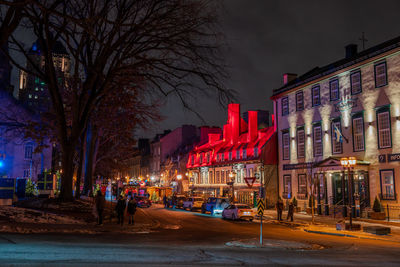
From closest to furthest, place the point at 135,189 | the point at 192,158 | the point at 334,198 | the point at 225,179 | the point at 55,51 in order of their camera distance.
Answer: the point at 55,51 < the point at 334,198 < the point at 225,179 < the point at 192,158 < the point at 135,189

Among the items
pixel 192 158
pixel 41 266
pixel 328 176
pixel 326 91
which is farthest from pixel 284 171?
pixel 41 266

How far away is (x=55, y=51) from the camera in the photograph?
24.3 metres

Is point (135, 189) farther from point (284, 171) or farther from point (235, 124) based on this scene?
point (284, 171)

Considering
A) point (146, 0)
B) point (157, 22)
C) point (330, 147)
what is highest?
point (146, 0)

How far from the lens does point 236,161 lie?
164 ft

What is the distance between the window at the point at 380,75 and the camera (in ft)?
98.9

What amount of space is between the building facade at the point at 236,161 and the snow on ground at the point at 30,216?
21337 millimetres

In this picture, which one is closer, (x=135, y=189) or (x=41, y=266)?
(x=41, y=266)

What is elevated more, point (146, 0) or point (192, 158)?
point (146, 0)

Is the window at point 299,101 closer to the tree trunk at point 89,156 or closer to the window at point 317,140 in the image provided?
the window at point 317,140

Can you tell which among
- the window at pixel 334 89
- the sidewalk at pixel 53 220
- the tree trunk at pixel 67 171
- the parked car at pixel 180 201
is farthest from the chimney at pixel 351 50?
the tree trunk at pixel 67 171

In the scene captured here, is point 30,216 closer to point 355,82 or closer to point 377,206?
point 377,206

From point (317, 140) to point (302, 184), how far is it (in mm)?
4759

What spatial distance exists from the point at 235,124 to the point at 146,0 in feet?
122
